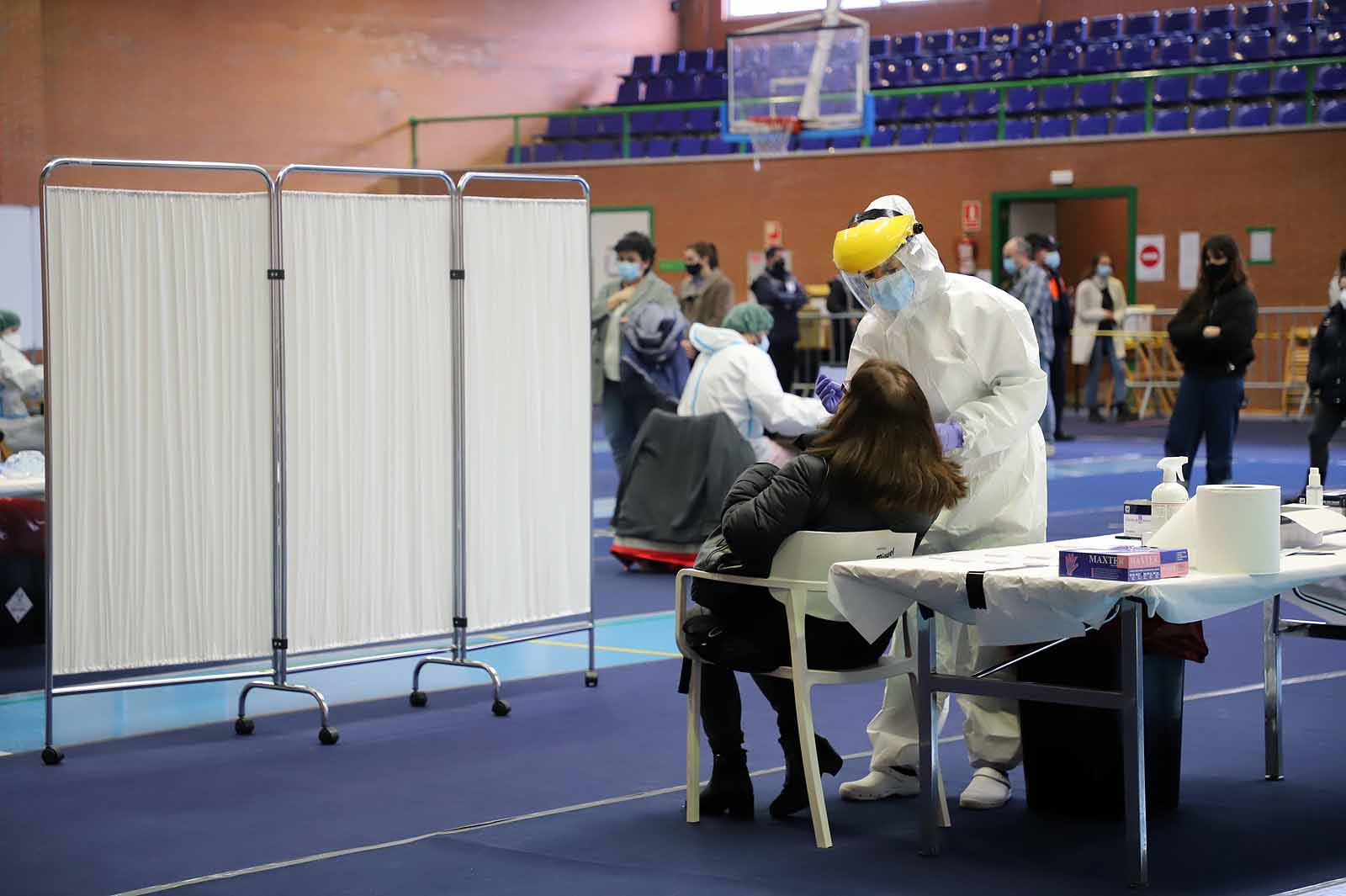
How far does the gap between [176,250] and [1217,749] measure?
356 centimetres

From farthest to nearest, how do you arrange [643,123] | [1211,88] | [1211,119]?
[643,123] → [1211,88] → [1211,119]

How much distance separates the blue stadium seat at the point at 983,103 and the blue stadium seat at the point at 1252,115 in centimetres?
301

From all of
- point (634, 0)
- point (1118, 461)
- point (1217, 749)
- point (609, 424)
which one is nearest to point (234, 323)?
point (1217, 749)

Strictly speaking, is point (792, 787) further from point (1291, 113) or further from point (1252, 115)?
point (1252, 115)

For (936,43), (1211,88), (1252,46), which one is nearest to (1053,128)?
(1211,88)

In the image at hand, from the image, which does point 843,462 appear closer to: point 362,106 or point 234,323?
point 234,323

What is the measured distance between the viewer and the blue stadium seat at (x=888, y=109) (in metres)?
21.4

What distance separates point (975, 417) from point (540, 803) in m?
1.54

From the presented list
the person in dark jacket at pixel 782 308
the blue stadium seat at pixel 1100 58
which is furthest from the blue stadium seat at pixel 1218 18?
the person in dark jacket at pixel 782 308

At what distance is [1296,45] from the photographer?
1967 centimetres

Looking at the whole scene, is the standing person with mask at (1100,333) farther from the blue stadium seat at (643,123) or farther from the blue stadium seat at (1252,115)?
the blue stadium seat at (643,123)

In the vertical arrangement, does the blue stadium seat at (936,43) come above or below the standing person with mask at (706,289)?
above

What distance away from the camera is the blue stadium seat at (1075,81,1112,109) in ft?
65.3

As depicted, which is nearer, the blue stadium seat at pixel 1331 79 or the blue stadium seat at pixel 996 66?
the blue stadium seat at pixel 1331 79
